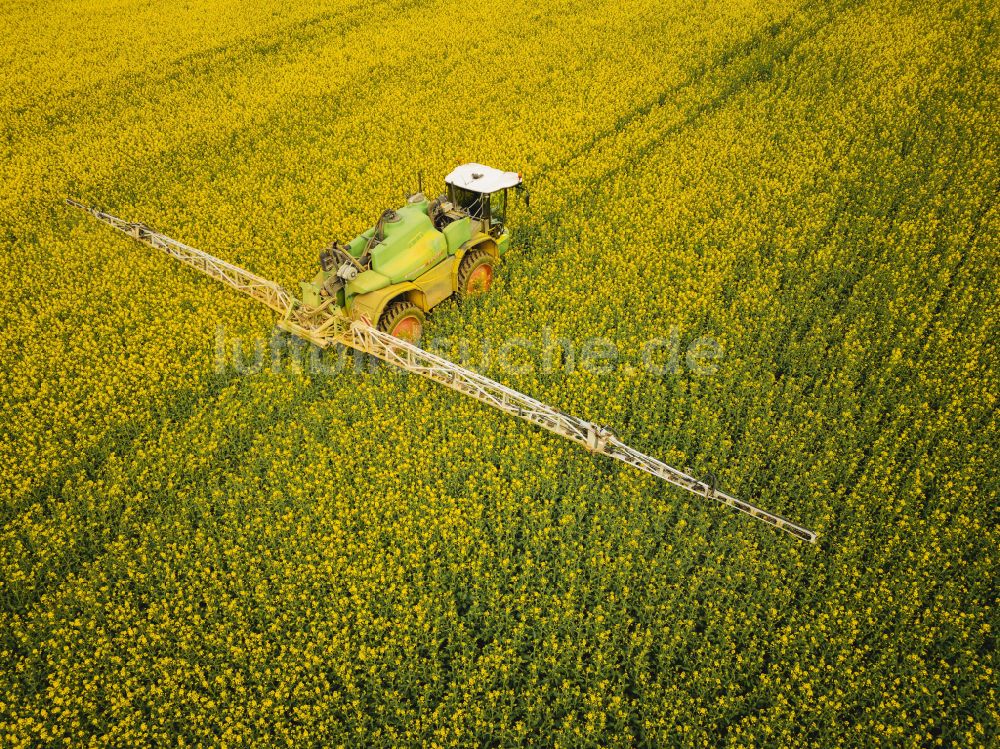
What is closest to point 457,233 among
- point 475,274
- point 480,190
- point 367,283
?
point 475,274

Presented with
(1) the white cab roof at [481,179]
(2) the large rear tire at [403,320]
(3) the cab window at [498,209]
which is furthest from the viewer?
(3) the cab window at [498,209]

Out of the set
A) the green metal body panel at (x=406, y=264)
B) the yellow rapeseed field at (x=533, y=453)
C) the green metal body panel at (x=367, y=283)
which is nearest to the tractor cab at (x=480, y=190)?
the green metal body panel at (x=406, y=264)

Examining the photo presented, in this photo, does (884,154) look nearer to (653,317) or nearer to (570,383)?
(653,317)

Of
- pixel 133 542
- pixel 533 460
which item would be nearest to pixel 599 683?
pixel 533 460

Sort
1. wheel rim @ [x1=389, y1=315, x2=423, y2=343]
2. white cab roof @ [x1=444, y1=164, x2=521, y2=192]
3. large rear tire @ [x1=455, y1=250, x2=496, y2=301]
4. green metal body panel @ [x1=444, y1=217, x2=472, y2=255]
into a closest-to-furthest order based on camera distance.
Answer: wheel rim @ [x1=389, y1=315, x2=423, y2=343] → green metal body panel @ [x1=444, y1=217, x2=472, y2=255] → large rear tire @ [x1=455, y1=250, x2=496, y2=301] → white cab roof @ [x1=444, y1=164, x2=521, y2=192]

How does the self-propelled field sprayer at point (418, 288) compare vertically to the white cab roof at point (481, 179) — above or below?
below

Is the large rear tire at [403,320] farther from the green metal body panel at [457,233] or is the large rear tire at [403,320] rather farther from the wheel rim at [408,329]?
the green metal body panel at [457,233]

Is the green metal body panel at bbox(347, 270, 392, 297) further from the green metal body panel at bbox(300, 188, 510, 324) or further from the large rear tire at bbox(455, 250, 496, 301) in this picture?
the large rear tire at bbox(455, 250, 496, 301)

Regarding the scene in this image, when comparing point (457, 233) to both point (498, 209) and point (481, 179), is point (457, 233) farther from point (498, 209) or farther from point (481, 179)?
point (498, 209)

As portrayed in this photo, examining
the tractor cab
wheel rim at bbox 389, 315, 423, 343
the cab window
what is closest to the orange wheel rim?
wheel rim at bbox 389, 315, 423, 343
